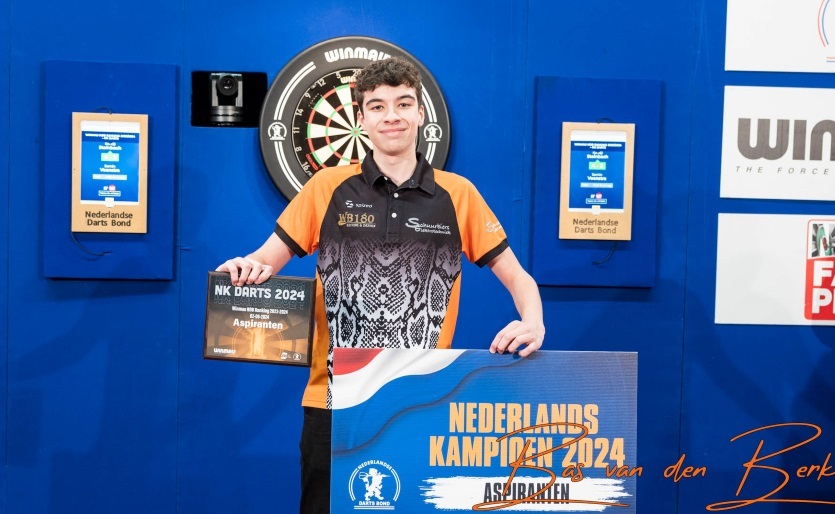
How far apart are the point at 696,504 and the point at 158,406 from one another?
2.14 meters

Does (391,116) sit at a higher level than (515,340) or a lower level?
higher

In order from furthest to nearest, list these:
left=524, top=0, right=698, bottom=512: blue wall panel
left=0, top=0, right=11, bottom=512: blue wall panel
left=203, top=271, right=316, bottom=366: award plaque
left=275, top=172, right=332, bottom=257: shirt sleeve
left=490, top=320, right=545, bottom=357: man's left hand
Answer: left=524, top=0, right=698, bottom=512: blue wall panel
left=0, top=0, right=11, bottom=512: blue wall panel
left=275, top=172, right=332, bottom=257: shirt sleeve
left=203, top=271, right=316, bottom=366: award plaque
left=490, top=320, right=545, bottom=357: man's left hand

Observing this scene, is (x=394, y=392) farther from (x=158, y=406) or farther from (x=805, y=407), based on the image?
(x=805, y=407)

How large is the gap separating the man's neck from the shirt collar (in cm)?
1

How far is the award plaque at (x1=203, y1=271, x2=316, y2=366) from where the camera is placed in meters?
2.00

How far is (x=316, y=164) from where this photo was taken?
3.36 meters

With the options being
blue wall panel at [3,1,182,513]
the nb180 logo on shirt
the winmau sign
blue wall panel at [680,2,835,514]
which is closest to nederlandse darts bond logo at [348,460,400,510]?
the nb180 logo on shirt

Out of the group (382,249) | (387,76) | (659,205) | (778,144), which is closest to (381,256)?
(382,249)

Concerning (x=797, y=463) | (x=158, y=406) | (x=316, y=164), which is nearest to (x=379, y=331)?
(x=316, y=164)

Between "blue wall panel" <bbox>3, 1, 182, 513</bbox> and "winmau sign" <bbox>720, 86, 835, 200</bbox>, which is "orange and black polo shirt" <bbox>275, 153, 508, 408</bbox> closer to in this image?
"blue wall panel" <bbox>3, 1, 182, 513</bbox>

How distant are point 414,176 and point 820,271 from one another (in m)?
1.96

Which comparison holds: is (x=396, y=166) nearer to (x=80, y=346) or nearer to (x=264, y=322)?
(x=264, y=322)

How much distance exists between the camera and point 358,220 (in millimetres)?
2352
